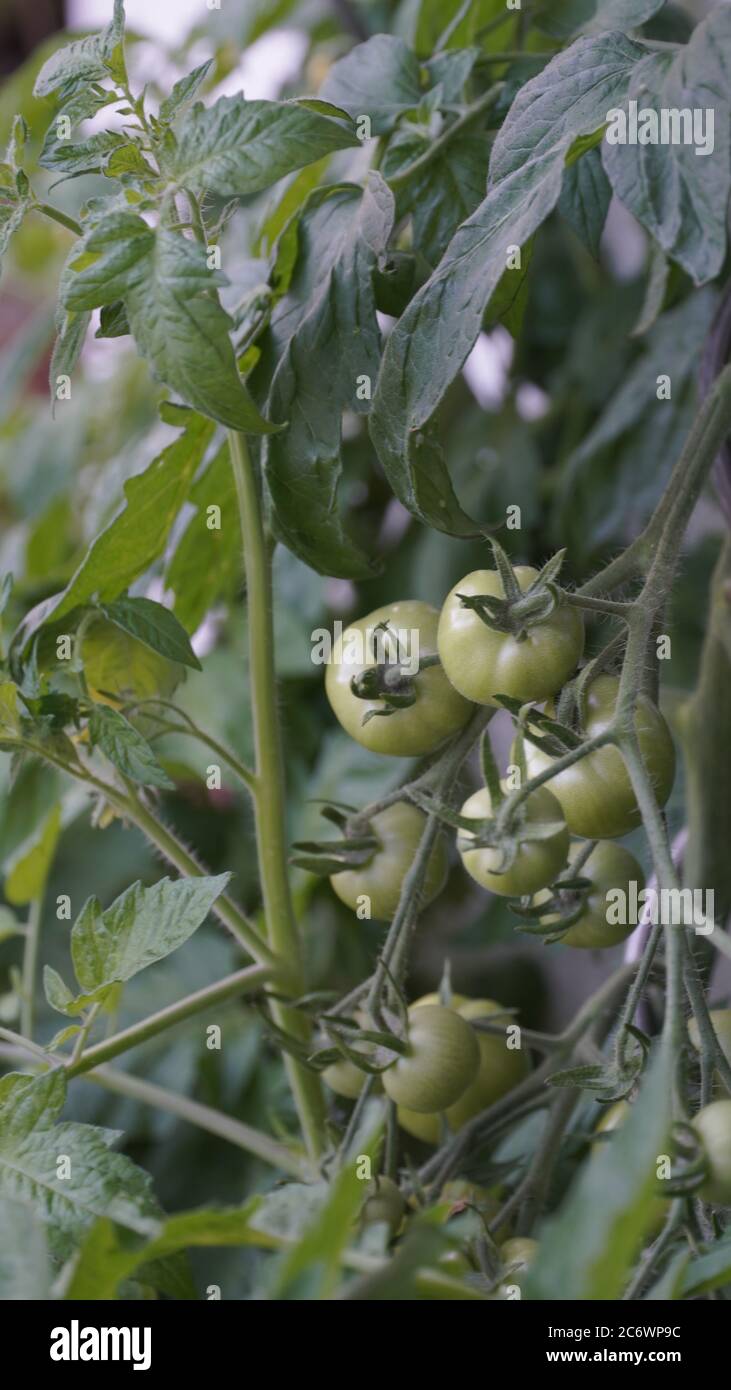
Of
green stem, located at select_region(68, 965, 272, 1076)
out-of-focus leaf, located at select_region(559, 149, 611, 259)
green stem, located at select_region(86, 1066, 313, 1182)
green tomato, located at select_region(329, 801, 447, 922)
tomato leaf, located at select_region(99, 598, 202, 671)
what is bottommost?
green stem, located at select_region(86, 1066, 313, 1182)

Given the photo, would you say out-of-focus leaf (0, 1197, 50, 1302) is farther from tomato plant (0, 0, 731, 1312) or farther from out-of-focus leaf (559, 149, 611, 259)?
out-of-focus leaf (559, 149, 611, 259)

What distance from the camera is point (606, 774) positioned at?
31 centimetres

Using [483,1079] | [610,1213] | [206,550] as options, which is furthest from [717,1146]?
[206,550]

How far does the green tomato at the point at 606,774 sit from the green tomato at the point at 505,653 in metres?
0.01

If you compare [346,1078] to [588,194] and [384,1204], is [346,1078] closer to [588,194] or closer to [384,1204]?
[384,1204]

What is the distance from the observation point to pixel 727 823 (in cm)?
47

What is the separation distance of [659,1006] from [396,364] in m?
0.25

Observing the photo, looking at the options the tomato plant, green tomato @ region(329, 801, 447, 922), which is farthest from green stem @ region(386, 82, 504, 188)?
green tomato @ region(329, 801, 447, 922)

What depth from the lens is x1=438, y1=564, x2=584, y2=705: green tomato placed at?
31 cm

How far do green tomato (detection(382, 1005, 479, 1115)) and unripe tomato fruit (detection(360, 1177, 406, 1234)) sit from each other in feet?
0.07

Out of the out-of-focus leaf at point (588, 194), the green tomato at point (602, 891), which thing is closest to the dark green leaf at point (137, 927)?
the green tomato at point (602, 891)

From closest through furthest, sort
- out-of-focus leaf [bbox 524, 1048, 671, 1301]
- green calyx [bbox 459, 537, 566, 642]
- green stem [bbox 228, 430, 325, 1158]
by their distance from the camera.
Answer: out-of-focus leaf [bbox 524, 1048, 671, 1301] → green calyx [bbox 459, 537, 566, 642] → green stem [bbox 228, 430, 325, 1158]

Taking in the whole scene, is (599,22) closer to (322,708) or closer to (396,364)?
(396,364)

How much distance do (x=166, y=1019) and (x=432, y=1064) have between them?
0.27 feet
